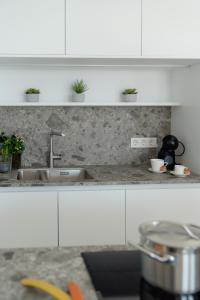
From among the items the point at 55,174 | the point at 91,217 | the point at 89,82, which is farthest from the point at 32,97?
the point at 91,217

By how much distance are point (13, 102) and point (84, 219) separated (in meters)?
1.09

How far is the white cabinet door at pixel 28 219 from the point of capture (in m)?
2.51

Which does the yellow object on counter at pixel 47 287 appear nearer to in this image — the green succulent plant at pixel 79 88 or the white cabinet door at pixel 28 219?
the white cabinet door at pixel 28 219

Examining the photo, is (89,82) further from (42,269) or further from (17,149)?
(42,269)

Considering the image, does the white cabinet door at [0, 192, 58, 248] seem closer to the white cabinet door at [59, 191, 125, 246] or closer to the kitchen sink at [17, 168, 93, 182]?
the white cabinet door at [59, 191, 125, 246]

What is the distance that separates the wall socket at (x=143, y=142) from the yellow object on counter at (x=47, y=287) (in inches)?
92.6
